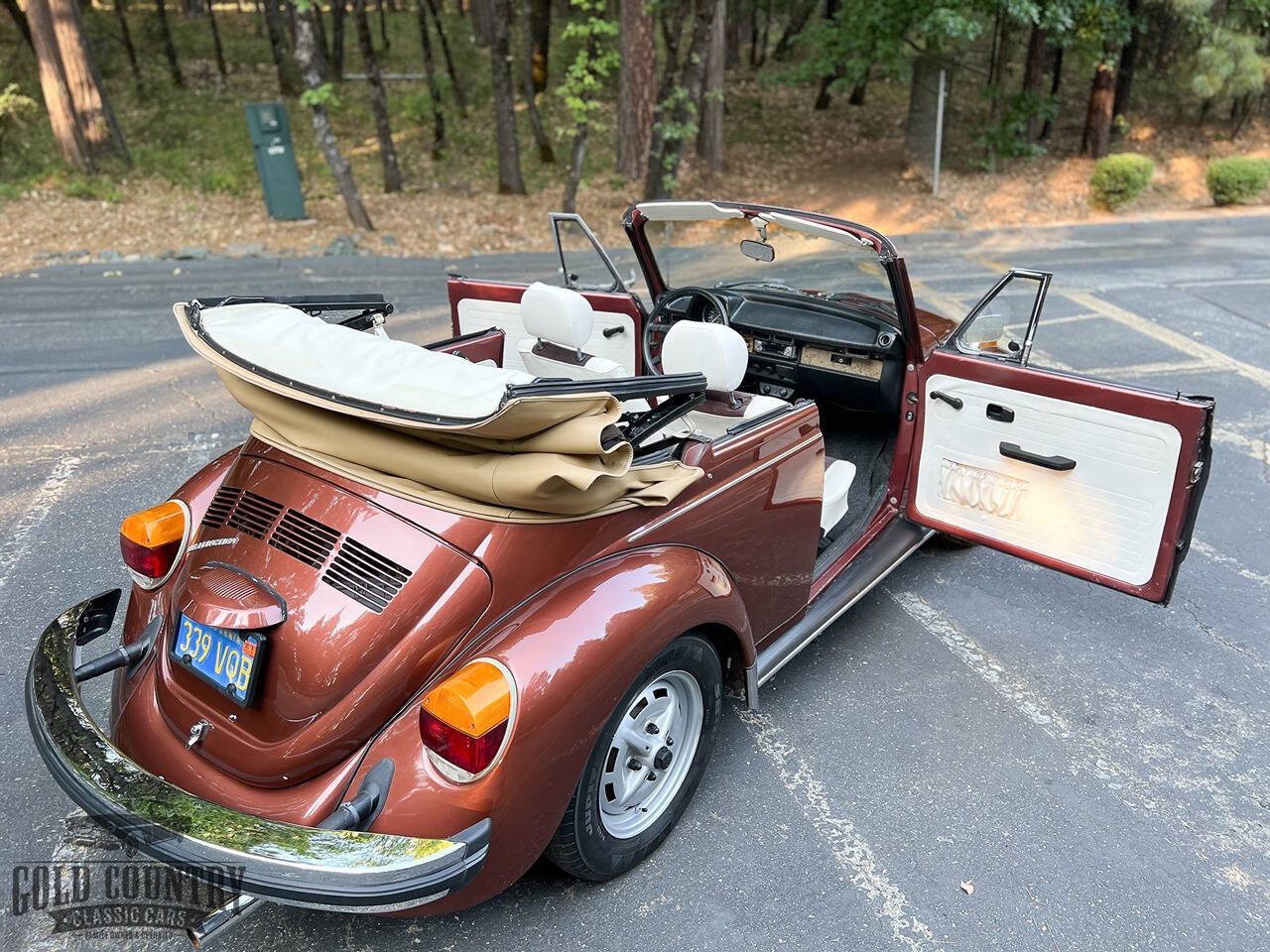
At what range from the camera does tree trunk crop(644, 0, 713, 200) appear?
10086mm

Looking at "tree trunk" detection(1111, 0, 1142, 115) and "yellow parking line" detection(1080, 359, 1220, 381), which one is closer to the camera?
"yellow parking line" detection(1080, 359, 1220, 381)

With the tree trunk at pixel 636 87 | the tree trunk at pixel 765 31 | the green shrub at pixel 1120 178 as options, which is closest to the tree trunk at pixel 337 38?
the tree trunk at pixel 636 87

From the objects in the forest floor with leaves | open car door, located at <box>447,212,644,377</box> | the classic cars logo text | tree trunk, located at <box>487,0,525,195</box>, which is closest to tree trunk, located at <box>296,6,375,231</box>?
the forest floor with leaves

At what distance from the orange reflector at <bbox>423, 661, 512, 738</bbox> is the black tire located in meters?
0.37

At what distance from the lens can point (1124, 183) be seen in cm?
1212

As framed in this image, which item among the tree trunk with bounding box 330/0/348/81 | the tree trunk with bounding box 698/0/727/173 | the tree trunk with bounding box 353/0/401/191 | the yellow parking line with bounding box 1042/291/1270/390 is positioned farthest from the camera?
the tree trunk with bounding box 330/0/348/81

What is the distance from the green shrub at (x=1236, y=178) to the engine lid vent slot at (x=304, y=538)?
1417 centimetres

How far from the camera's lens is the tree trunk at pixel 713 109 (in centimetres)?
1249

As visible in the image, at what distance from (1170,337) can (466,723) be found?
753cm

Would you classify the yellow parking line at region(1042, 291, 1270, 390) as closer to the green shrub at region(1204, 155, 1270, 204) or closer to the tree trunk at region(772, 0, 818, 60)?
the green shrub at region(1204, 155, 1270, 204)

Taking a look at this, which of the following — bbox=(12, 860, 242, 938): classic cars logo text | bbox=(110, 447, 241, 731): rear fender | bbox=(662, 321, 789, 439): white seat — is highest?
bbox=(662, 321, 789, 439): white seat

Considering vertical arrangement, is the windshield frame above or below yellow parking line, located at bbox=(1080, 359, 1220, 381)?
above

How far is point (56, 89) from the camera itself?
11.7 meters

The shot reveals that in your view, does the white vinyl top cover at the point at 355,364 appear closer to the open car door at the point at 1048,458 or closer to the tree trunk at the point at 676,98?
the open car door at the point at 1048,458
